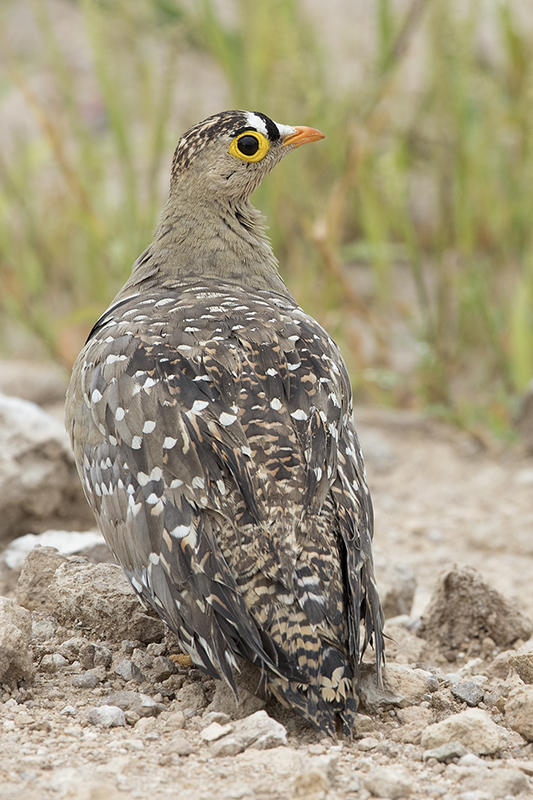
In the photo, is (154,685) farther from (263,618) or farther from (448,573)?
(448,573)

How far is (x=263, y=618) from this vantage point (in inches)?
113

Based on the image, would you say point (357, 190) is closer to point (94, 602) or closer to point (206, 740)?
point (94, 602)

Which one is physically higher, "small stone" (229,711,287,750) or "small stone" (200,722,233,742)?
"small stone" (229,711,287,750)

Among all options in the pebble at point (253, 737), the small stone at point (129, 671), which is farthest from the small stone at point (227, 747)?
the small stone at point (129, 671)

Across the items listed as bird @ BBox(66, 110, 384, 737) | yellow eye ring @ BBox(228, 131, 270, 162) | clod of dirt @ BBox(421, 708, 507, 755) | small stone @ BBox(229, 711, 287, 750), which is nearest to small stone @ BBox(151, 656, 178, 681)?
bird @ BBox(66, 110, 384, 737)

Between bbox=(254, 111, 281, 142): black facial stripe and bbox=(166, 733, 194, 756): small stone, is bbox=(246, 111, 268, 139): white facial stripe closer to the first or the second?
bbox=(254, 111, 281, 142): black facial stripe

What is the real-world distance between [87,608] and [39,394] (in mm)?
3731

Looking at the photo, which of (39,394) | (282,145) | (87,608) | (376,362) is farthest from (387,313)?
(87,608)

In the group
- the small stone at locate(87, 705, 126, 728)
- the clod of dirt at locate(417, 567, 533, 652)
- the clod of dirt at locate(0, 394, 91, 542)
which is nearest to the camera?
the small stone at locate(87, 705, 126, 728)

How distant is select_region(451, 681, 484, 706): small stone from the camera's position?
10.4 feet

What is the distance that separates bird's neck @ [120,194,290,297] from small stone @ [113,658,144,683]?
1.47m

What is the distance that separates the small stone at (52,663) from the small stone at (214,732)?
664mm

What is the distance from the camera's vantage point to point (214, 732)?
2.79m

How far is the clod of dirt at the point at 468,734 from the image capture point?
2.81 meters
